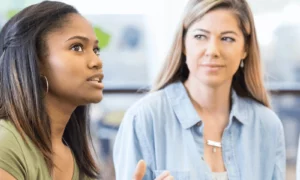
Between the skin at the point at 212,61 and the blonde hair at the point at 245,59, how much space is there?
1.0 inches

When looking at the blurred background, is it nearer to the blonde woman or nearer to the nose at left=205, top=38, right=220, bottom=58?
the blonde woman

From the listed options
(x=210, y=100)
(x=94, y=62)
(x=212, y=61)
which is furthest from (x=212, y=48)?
(x=94, y=62)

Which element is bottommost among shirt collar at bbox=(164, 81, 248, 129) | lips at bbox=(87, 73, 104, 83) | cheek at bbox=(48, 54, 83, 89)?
shirt collar at bbox=(164, 81, 248, 129)

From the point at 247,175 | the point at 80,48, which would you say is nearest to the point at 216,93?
the point at 247,175

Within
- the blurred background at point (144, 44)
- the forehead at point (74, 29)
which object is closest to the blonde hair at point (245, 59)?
the forehead at point (74, 29)

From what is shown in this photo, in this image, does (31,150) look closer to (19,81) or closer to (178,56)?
(19,81)

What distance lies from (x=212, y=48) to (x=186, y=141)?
34 centimetres

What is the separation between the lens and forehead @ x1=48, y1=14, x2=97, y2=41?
4.34 ft

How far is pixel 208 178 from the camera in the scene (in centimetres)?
183

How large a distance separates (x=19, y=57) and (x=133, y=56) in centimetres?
276

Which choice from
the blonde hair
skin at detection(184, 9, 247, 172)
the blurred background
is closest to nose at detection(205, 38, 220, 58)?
skin at detection(184, 9, 247, 172)

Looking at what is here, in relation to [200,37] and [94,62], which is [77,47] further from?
[200,37]

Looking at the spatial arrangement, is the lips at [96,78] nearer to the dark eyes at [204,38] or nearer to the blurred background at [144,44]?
the dark eyes at [204,38]

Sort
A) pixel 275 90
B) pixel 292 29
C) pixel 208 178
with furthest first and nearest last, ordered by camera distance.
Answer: pixel 292 29 < pixel 275 90 < pixel 208 178
